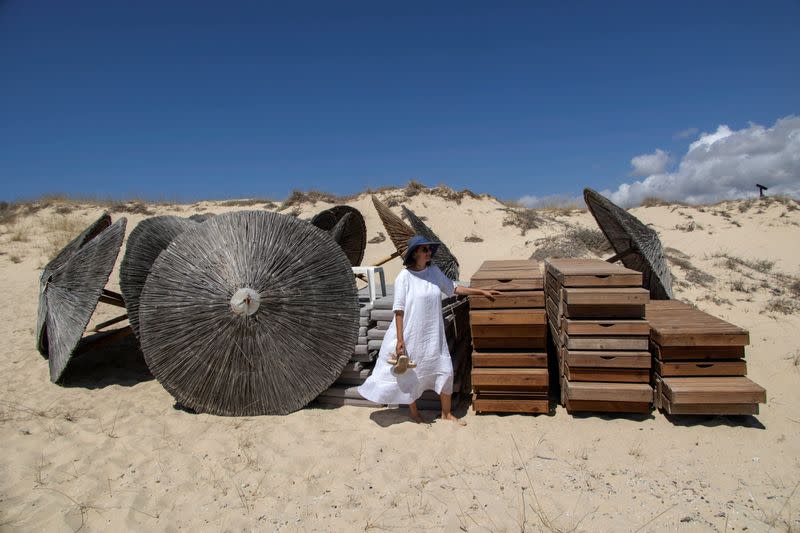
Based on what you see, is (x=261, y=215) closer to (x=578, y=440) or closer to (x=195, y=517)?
(x=195, y=517)

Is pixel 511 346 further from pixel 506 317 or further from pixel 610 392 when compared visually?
pixel 610 392

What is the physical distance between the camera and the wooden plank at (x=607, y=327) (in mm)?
3984

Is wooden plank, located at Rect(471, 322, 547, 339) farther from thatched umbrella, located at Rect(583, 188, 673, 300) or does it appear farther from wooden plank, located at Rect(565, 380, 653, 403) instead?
thatched umbrella, located at Rect(583, 188, 673, 300)

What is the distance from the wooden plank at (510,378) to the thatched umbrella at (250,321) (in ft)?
4.41

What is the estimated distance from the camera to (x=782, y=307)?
309 inches

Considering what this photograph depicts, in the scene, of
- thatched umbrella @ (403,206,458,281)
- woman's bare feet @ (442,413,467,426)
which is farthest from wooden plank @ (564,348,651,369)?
thatched umbrella @ (403,206,458,281)

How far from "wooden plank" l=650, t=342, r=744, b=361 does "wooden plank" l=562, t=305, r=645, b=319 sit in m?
0.42

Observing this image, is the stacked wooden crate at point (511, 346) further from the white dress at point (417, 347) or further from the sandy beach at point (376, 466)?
the white dress at point (417, 347)

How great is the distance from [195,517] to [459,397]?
275 centimetres

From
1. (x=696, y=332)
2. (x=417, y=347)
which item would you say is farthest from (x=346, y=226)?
(x=696, y=332)

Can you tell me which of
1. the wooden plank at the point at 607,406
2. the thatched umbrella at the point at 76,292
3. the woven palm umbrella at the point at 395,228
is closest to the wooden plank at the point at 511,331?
the wooden plank at the point at 607,406

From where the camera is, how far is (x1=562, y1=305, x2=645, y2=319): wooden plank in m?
4.04

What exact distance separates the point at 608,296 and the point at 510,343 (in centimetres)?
99

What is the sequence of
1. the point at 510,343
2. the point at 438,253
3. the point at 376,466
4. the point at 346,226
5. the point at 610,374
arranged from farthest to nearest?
the point at 346,226 → the point at 438,253 → the point at 510,343 → the point at 610,374 → the point at 376,466
